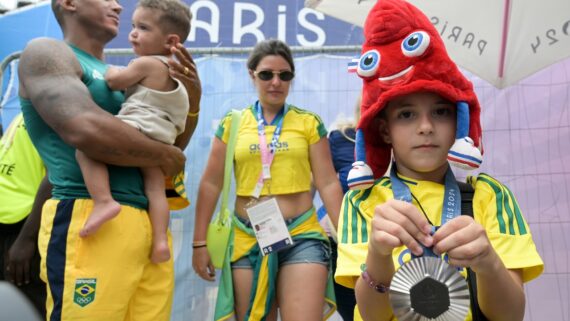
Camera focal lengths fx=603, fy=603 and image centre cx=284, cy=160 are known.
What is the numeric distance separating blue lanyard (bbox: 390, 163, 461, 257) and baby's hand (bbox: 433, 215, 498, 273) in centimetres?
34

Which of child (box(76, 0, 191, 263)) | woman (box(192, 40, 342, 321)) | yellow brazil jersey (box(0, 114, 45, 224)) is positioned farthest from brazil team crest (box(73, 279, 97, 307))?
woman (box(192, 40, 342, 321))

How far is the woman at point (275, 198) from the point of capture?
3.22 meters

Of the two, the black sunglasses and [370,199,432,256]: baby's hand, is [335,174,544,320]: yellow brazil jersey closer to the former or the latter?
[370,199,432,256]: baby's hand

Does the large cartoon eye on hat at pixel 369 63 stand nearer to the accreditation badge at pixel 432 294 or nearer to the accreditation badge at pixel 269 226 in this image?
the accreditation badge at pixel 432 294

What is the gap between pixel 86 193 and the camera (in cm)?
236

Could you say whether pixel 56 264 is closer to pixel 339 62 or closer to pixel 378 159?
pixel 378 159

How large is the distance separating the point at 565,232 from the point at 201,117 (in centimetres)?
263

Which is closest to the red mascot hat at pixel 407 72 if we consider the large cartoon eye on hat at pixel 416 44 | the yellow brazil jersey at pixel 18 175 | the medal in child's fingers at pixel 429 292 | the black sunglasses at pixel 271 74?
the large cartoon eye on hat at pixel 416 44

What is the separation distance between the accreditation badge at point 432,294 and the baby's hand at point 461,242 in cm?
7

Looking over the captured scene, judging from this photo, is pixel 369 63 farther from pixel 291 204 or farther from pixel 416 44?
pixel 291 204

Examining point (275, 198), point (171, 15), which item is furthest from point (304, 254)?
point (171, 15)

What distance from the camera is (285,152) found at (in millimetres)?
3383

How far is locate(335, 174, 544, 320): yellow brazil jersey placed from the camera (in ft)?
5.39

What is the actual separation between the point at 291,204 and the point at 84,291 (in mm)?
1416
